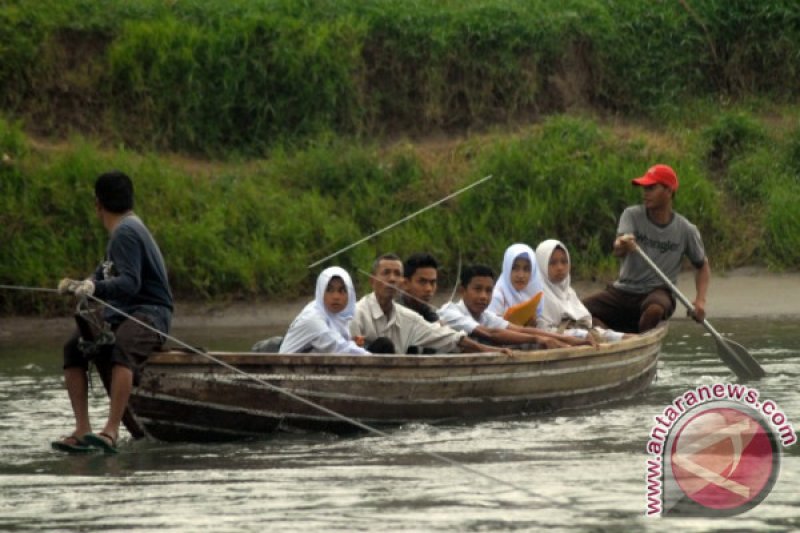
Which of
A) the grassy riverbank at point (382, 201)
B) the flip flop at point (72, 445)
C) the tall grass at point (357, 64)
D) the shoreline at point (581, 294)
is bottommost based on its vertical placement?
the flip flop at point (72, 445)

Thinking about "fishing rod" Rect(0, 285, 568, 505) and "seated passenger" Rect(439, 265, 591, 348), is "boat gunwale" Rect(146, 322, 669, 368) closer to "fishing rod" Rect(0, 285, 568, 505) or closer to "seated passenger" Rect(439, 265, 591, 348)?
"fishing rod" Rect(0, 285, 568, 505)

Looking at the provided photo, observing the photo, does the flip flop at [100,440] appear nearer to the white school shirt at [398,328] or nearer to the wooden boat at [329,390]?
the wooden boat at [329,390]

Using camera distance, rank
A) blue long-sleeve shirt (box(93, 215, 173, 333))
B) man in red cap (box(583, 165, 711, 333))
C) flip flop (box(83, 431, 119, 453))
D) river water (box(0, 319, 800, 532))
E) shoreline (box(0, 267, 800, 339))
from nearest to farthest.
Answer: river water (box(0, 319, 800, 532)) < blue long-sleeve shirt (box(93, 215, 173, 333)) < flip flop (box(83, 431, 119, 453)) < man in red cap (box(583, 165, 711, 333)) < shoreline (box(0, 267, 800, 339))

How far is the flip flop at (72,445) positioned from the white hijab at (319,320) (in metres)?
1.44

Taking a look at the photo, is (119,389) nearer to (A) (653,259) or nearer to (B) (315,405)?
(B) (315,405)

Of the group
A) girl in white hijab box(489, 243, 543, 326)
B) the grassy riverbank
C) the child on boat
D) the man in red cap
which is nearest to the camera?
girl in white hijab box(489, 243, 543, 326)

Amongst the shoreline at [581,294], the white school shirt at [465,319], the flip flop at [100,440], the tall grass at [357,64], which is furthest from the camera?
the tall grass at [357,64]

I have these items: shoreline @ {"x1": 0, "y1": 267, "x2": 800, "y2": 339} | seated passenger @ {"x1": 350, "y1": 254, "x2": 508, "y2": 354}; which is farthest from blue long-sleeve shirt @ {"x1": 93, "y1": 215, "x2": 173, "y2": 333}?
shoreline @ {"x1": 0, "y1": 267, "x2": 800, "y2": 339}

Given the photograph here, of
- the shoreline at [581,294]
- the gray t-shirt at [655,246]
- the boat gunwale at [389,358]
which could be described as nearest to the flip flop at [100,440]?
the boat gunwale at [389,358]

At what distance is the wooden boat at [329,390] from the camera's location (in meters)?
11.0

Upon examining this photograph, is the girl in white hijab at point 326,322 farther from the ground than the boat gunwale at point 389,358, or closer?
farther from the ground

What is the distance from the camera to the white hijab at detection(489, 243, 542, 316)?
43.0ft

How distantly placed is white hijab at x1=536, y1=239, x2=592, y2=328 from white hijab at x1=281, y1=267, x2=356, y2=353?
2135mm

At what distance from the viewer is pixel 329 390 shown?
37.1 ft
